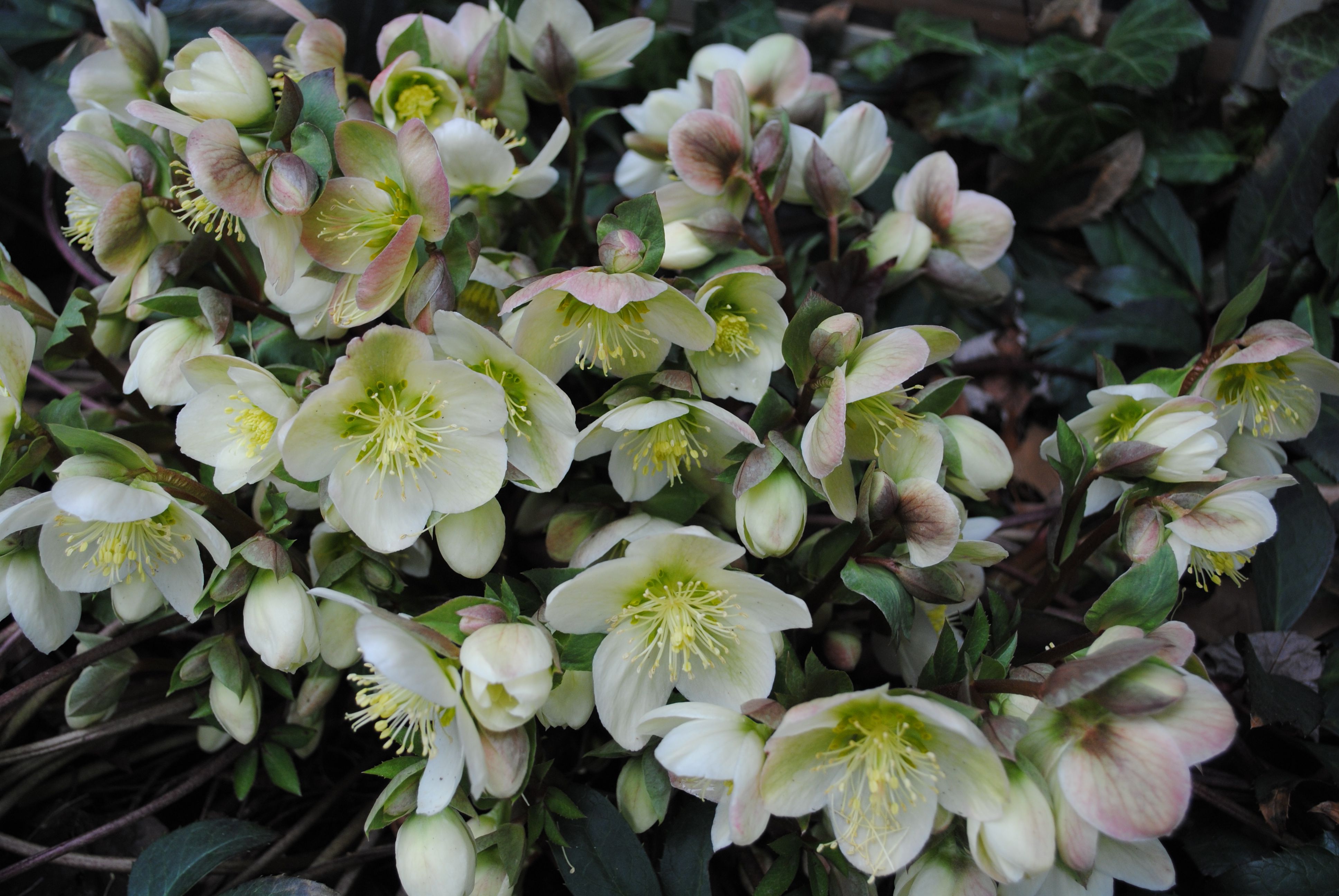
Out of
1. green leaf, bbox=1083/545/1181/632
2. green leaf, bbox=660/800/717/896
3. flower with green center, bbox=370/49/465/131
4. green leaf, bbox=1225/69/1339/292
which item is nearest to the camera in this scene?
green leaf, bbox=1083/545/1181/632

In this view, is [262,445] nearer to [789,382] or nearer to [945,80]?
[789,382]

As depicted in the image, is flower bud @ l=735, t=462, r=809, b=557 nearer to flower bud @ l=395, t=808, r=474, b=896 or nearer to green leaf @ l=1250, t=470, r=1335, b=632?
flower bud @ l=395, t=808, r=474, b=896

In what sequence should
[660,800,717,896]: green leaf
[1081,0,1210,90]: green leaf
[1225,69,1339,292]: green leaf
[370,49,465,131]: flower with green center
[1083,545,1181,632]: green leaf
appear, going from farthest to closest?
[1081,0,1210,90]: green leaf, [1225,69,1339,292]: green leaf, [370,49,465,131]: flower with green center, [660,800,717,896]: green leaf, [1083,545,1181,632]: green leaf

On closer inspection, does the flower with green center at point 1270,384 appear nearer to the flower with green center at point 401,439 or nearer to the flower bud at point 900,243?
the flower bud at point 900,243

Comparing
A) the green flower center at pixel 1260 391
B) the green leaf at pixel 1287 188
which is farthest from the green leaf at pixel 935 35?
the green flower center at pixel 1260 391

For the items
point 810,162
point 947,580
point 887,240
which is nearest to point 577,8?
point 810,162

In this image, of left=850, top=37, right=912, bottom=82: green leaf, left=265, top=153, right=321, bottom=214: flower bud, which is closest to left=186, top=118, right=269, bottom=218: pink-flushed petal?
left=265, top=153, right=321, bottom=214: flower bud

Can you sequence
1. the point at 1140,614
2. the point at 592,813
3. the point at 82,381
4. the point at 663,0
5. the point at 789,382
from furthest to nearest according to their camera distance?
the point at 663,0
the point at 82,381
the point at 789,382
the point at 592,813
the point at 1140,614
